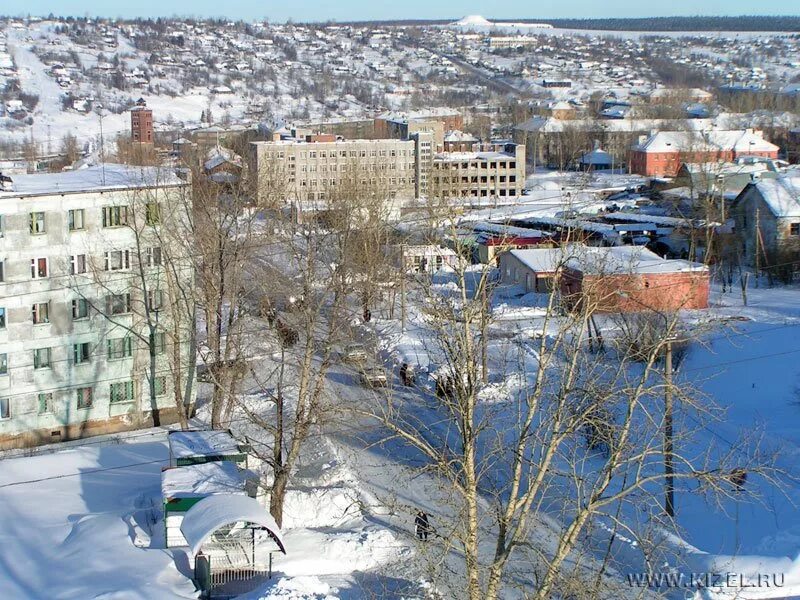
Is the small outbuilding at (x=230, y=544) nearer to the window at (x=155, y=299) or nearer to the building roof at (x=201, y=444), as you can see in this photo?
the building roof at (x=201, y=444)

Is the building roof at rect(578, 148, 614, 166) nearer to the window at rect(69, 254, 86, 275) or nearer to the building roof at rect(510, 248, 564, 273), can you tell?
the building roof at rect(510, 248, 564, 273)

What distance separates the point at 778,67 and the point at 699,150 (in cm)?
7455

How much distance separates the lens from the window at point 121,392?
39.0ft

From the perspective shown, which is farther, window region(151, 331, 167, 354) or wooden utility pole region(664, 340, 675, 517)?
window region(151, 331, 167, 354)

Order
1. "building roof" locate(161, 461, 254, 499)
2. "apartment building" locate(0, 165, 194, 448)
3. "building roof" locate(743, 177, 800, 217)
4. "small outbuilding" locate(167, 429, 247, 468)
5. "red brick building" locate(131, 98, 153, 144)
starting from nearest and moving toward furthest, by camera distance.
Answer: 1. "building roof" locate(161, 461, 254, 499)
2. "small outbuilding" locate(167, 429, 247, 468)
3. "apartment building" locate(0, 165, 194, 448)
4. "building roof" locate(743, 177, 800, 217)
5. "red brick building" locate(131, 98, 153, 144)

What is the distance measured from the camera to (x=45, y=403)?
1146 centimetres

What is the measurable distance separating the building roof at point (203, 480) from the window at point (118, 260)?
12.5 ft

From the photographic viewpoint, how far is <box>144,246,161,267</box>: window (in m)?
11.9

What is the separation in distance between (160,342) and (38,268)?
62.8 inches

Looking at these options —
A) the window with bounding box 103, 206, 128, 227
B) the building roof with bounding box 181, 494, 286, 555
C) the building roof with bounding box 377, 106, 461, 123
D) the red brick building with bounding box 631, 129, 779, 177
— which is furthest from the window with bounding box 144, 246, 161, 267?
the building roof with bounding box 377, 106, 461, 123

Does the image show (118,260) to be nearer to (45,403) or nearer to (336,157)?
(45,403)

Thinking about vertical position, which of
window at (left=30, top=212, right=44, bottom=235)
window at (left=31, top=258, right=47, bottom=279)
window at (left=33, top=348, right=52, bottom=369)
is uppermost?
window at (left=30, top=212, right=44, bottom=235)

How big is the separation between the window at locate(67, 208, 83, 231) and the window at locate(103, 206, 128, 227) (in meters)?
0.26

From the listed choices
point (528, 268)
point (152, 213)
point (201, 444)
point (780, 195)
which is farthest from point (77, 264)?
point (780, 195)
